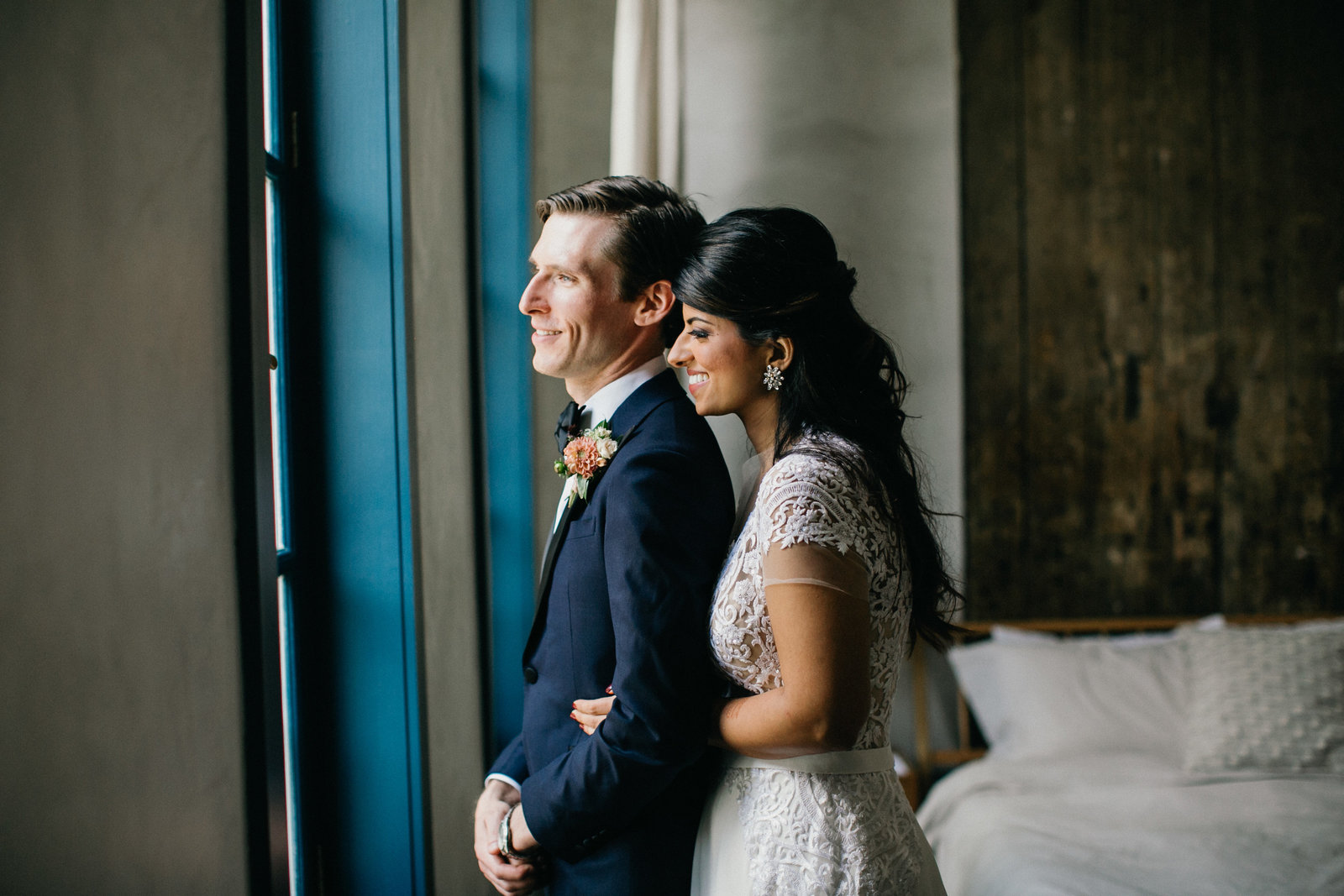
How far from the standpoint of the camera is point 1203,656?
2.59 metres

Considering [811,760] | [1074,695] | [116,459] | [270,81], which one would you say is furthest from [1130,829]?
[270,81]

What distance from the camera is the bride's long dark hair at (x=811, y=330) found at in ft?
3.73

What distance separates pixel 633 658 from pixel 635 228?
0.60 m

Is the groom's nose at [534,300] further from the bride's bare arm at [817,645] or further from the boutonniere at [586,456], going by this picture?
the bride's bare arm at [817,645]

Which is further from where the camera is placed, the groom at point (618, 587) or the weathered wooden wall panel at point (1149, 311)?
the weathered wooden wall panel at point (1149, 311)

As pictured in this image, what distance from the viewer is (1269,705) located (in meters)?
2.43

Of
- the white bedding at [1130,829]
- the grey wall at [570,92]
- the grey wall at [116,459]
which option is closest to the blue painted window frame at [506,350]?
the grey wall at [570,92]

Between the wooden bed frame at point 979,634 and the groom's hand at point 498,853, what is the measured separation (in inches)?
69.9

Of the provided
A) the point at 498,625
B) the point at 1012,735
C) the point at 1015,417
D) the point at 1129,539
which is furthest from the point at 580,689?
the point at 1129,539

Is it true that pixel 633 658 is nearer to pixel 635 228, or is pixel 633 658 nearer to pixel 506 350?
pixel 635 228

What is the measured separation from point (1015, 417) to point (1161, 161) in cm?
99

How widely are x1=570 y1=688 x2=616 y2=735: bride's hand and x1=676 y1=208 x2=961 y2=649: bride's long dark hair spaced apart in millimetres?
396

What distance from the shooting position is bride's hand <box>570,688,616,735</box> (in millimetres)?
1103

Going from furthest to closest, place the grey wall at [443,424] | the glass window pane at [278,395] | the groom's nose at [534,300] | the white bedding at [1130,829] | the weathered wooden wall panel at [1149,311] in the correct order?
the weathered wooden wall panel at [1149,311] → the white bedding at [1130,829] → the grey wall at [443,424] → the glass window pane at [278,395] → the groom's nose at [534,300]
